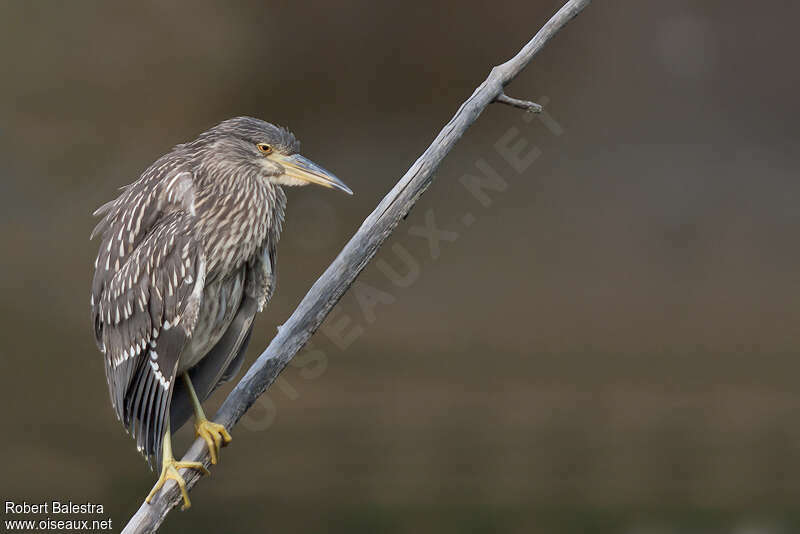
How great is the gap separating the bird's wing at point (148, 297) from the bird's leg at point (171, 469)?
5 cm

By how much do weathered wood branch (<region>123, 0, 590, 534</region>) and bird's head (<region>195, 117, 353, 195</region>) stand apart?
0.28 metres

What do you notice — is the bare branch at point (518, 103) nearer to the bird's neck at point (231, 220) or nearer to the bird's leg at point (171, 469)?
the bird's neck at point (231, 220)

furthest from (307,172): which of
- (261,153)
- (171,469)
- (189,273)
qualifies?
(171,469)

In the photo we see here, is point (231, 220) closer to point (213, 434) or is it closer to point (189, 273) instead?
point (189, 273)

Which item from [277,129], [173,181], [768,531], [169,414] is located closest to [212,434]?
[169,414]

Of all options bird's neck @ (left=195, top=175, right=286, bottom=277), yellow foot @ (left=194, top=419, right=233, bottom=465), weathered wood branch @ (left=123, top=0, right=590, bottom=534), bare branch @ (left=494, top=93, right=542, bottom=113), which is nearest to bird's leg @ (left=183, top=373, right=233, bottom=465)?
yellow foot @ (left=194, top=419, right=233, bottom=465)

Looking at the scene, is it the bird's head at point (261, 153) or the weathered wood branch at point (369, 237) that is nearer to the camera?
the weathered wood branch at point (369, 237)

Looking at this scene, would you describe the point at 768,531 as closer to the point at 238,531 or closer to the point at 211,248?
the point at 238,531

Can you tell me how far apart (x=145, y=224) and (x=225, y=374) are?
17.7 inches

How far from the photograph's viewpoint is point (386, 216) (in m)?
2.09

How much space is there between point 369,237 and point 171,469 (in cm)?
72

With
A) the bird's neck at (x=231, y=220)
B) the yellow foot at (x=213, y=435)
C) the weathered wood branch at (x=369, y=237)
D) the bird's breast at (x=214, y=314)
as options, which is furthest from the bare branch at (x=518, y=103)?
the yellow foot at (x=213, y=435)

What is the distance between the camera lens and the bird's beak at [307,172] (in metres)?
2.22

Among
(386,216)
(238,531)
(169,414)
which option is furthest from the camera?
(238,531)
